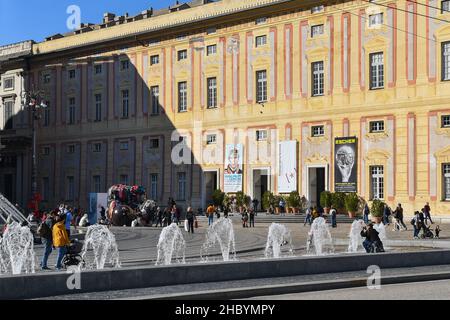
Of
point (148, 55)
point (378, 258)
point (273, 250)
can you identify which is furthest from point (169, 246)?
point (148, 55)

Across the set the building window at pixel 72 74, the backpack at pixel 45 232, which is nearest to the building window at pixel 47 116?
the building window at pixel 72 74

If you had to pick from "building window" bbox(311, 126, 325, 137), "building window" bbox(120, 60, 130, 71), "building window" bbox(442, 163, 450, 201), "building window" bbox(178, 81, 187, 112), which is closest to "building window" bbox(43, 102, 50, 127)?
"building window" bbox(120, 60, 130, 71)

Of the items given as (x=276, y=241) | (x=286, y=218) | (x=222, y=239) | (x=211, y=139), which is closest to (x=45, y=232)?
(x=276, y=241)

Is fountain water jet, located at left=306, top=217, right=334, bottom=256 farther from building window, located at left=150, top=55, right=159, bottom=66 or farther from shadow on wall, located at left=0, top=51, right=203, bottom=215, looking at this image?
building window, located at left=150, top=55, right=159, bottom=66

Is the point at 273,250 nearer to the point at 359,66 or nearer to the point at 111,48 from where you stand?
the point at 359,66

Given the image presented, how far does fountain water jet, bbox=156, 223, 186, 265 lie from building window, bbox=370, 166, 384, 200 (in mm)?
18295

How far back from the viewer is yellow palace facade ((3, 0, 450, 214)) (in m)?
46.5

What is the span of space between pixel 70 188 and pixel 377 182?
28869 millimetres

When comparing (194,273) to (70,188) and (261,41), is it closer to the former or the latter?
(261,41)

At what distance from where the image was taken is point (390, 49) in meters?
47.4

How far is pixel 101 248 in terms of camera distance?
26844 mm

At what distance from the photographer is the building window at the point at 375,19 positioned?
48156 millimetres

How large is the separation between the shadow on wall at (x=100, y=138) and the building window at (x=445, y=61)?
62.4ft

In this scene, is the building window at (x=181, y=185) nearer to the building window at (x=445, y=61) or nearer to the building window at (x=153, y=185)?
the building window at (x=153, y=185)
